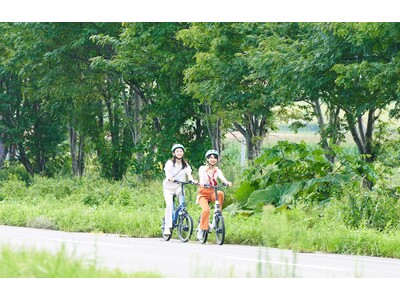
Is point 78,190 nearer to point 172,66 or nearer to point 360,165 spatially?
point 172,66

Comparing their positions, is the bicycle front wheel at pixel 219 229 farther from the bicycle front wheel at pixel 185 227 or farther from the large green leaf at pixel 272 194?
the large green leaf at pixel 272 194

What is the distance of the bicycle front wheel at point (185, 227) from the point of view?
20.5 meters

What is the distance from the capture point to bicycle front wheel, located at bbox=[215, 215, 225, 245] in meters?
19.5

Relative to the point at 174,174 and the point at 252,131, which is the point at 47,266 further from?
the point at 252,131

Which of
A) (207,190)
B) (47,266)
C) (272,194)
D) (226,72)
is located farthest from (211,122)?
(47,266)

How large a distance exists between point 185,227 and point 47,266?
1176 centimetres

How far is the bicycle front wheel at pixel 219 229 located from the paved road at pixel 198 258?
0.24 m

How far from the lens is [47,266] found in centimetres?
885

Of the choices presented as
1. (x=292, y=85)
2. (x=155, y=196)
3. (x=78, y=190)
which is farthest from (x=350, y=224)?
(x=78, y=190)

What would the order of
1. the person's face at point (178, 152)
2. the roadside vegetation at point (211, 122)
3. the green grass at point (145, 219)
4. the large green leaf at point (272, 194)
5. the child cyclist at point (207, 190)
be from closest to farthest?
the green grass at point (145, 219) < the child cyclist at point (207, 190) < the person's face at point (178, 152) < the roadside vegetation at point (211, 122) < the large green leaf at point (272, 194)

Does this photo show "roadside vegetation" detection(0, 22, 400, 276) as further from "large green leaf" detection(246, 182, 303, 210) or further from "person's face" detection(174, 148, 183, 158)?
"person's face" detection(174, 148, 183, 158)

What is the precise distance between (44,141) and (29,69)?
10.7 m

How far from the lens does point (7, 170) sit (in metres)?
48.6

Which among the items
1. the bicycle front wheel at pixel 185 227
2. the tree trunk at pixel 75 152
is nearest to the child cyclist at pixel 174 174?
the bicycle front wheel at pixel 185 227
